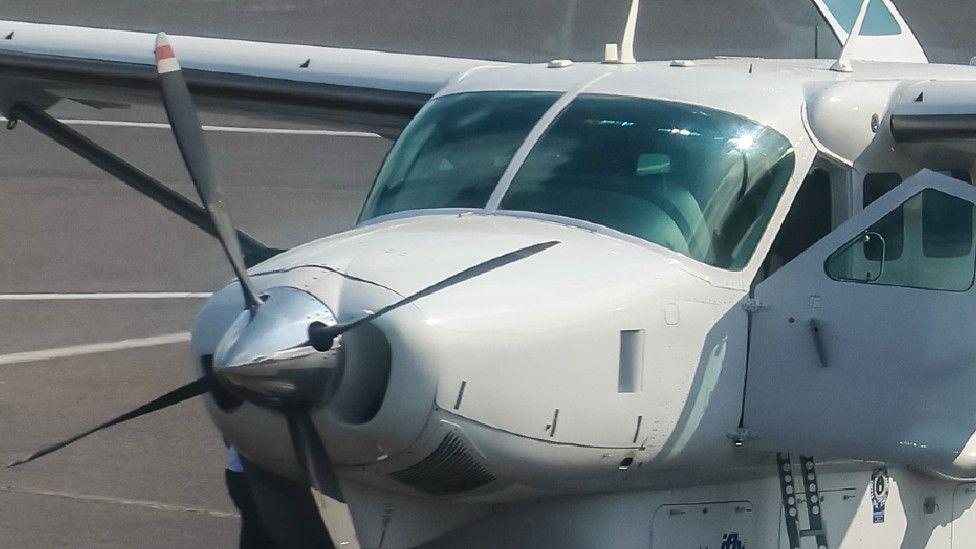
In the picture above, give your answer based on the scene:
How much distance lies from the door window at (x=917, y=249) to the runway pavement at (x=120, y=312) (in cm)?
397

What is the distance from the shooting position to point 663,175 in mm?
7227

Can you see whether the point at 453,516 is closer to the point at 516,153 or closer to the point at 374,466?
the point at 374,466

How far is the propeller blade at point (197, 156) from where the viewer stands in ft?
20.1

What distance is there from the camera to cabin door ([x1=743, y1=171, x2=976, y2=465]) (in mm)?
7086

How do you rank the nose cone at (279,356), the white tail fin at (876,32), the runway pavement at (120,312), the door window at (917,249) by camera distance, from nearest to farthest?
the nose cone at (279,356) → the door window at (917,249) → the white tail fin at (876,32) → the runway pavement at (120,312)

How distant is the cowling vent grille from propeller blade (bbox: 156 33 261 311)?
0.83 meters

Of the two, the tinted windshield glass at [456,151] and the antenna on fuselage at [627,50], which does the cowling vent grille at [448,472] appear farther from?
the antenna on fuselage at [627,50]

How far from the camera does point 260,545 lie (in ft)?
26.2

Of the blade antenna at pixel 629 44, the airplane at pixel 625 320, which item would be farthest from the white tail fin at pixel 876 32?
the blade antenna at pixel 629 44

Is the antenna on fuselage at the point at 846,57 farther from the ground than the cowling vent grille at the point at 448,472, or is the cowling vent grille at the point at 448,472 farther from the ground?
the antenna on fuselage at the point at 846,57

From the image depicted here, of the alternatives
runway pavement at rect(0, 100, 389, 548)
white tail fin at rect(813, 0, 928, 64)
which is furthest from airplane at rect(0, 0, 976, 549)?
runway pavement at rect(0, 100, 389, 548)

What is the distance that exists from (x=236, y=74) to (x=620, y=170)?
405 centimetres

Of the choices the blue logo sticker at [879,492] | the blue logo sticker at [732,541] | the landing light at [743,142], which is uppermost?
the landing light at [743,142]

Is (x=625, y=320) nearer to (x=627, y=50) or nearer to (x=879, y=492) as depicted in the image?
(x=879, y=492)
